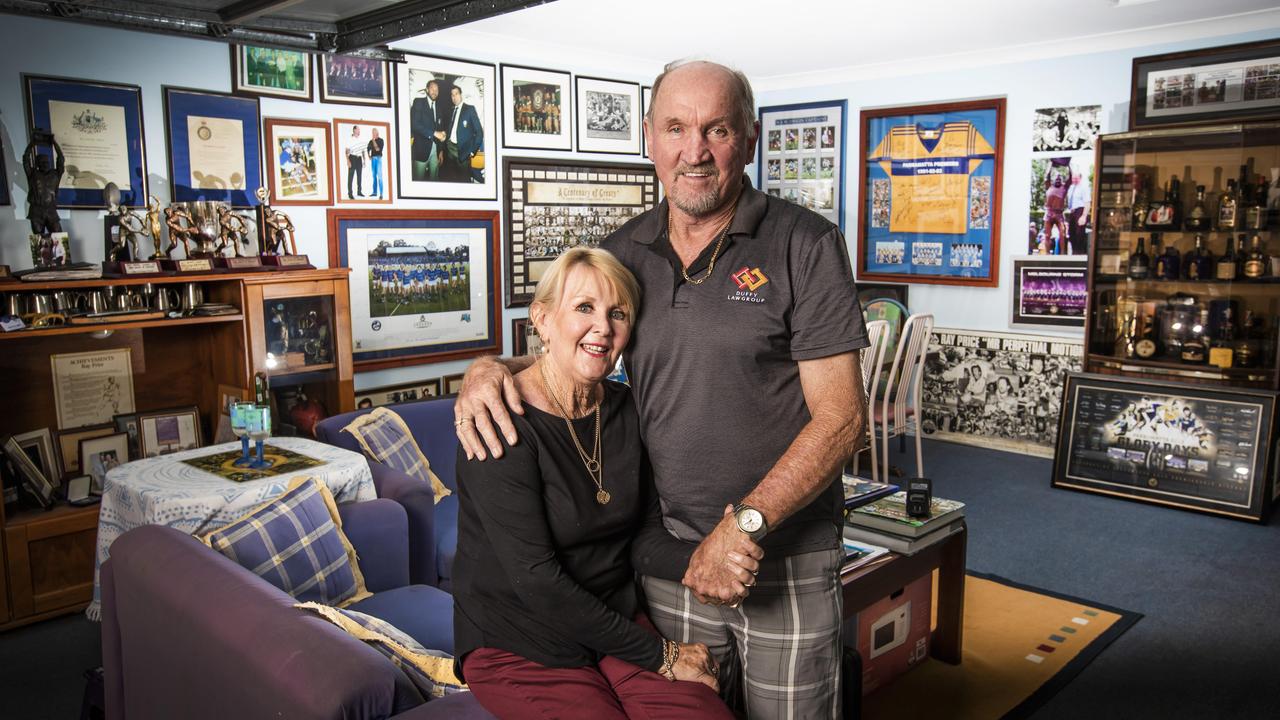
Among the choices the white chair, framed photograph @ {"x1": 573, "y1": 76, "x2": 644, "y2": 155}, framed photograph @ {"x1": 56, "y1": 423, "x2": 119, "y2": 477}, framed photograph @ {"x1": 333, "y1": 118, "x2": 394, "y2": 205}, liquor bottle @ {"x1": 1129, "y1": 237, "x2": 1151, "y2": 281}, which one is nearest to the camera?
framed photograph @ {"x1": 56, "y1": 423, "x2": 119, "y2": 477}

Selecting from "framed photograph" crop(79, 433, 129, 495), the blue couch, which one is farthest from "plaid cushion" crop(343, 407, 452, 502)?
"framed photograph" crop(79, 433, 129, 495)

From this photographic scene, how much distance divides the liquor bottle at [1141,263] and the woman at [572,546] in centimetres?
483

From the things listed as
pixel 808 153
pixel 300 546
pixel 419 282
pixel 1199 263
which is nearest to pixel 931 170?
pixel 808 153

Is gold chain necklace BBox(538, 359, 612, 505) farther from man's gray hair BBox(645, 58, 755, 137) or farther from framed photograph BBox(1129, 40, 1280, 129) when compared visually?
framed photograph BBox(1129, 40, 1280, 129)

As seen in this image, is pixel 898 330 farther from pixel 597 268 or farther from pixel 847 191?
pixel 597 268

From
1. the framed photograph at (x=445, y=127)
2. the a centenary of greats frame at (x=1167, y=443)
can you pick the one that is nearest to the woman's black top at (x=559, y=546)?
the framed photograph at (x=445, y=127)

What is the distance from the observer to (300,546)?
2.71 metres

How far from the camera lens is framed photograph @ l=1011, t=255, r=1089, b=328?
6.06 m

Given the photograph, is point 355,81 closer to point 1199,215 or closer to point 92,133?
point 92,133

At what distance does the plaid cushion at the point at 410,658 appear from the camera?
2102 mm

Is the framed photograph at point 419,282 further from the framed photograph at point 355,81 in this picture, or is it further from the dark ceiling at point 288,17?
the dark ceiling at point 288,17

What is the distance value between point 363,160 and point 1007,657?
3.97 meters

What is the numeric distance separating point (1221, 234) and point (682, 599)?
193 inches

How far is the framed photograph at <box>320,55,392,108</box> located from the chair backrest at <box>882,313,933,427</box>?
3.24 metres
